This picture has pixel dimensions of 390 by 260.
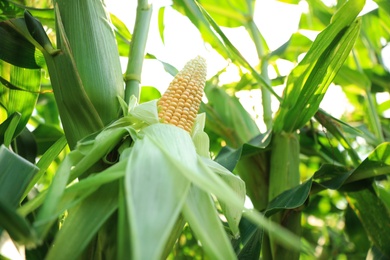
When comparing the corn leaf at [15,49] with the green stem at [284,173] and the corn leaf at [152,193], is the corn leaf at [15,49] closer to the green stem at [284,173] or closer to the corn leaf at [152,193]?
the corn leaf at [152,193]

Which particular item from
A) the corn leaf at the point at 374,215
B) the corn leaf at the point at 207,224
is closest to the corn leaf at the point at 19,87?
the corn leaf at the point at 207,224

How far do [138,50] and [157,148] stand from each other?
0.44 meters

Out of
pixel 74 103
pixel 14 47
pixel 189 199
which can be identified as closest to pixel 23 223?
pixel 189 199

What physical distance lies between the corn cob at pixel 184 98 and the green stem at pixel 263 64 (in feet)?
1.90

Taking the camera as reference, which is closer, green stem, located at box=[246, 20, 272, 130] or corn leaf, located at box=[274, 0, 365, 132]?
corn leaf, located at box=[274, 0, 365, 132]

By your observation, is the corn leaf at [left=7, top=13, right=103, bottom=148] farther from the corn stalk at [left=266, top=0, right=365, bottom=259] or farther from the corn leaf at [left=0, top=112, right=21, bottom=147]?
the corn stalk at [left=266, top=0, right=365, bottom=259]

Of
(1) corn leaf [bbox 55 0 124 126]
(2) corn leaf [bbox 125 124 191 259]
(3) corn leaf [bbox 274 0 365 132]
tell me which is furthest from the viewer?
(3) corn leaf [bbox 274 0 365 132]

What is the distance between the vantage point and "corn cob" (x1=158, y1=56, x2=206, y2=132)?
90 cm

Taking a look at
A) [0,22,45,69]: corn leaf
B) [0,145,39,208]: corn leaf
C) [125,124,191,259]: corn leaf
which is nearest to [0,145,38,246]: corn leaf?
[0,145,39,208]: corn leaf

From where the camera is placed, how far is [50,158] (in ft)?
3.14

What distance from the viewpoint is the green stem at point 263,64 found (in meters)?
1.62

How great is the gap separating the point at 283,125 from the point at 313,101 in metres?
0.12

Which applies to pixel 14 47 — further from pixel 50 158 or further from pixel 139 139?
pixel 139 139

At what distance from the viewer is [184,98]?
0.93 metres
